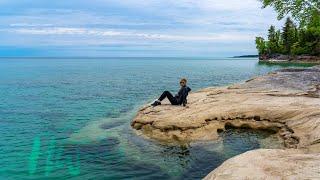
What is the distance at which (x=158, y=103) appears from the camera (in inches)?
1008

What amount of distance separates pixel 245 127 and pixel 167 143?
5.10 metres

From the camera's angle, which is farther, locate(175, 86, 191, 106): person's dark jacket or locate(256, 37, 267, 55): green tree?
locate(256, 37, 267, 55): green tree

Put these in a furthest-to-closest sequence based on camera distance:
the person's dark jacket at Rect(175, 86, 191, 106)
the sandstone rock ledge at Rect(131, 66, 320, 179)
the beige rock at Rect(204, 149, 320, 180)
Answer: the person's dark jacket at Rect(175, 86, 191, 106) < the sandstone rock ledge at Rect(131, 66, 320, 179) < the beige rock at Rect(204, 149, 320, 180)

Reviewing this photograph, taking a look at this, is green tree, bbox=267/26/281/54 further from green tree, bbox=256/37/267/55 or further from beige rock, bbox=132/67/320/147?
beige rock, bbox=132/67/320/147

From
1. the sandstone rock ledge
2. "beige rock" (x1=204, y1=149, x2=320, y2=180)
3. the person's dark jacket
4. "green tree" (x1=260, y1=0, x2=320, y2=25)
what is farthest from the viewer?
"green tree" (x1=260, y1=0, x2=320, y2=25)

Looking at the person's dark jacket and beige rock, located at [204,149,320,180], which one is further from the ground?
the person's dark jacket

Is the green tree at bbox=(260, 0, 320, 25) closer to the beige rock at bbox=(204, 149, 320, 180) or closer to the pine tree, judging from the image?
the beige rock at bbox=(204, 149, 320, 180)

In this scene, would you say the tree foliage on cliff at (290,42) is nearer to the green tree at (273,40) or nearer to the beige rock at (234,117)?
the green tree at (273,40)

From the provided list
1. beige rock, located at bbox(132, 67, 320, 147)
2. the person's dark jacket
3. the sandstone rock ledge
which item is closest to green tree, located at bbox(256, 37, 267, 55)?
the sandstone rock ledge

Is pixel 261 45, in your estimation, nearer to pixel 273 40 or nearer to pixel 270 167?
pixel 273 40

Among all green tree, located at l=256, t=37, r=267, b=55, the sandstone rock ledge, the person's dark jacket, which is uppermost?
green tree, located at l=256, t=37, r=267, b=55

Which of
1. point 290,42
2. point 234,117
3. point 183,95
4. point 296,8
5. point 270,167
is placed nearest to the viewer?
point 270,167

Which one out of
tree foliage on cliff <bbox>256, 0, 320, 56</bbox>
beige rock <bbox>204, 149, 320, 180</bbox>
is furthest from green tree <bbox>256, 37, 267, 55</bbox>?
beige rock <bbox>204, 149, 320, 180</bbox>

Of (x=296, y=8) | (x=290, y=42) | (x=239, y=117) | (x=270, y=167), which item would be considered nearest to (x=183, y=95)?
(x=239, y=117)
